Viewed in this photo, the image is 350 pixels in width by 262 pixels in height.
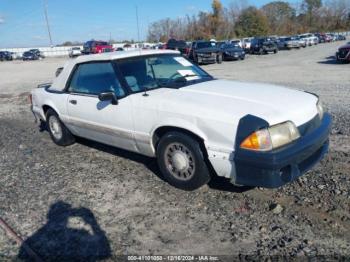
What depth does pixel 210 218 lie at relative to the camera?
3.56 metres

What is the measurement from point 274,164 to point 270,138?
252 millimetres

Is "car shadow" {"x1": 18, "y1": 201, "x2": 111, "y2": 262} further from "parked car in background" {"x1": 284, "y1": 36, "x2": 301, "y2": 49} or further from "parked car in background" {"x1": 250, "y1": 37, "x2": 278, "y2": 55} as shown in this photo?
"parked car in background" {"x1": 284, "y1": 36, "x2": 301, "y2": 49}

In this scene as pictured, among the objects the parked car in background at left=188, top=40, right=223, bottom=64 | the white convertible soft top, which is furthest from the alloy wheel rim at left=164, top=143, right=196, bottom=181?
the parked car in background at left=188, top=40, right=223, bottom=64

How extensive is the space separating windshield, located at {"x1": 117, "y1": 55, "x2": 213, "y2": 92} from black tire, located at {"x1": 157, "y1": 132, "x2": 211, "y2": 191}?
800 mm

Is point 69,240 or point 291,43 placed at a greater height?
point 69,240

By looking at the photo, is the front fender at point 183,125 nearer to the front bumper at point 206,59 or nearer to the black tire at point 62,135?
the black tire at point 62,135

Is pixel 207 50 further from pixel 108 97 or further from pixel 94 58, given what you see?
pixel 108 97

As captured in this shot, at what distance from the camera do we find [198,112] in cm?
372

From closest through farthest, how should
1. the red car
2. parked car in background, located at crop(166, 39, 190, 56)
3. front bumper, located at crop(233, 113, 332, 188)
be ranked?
front bumper, located at crop(233, 113, 332, 188) < the red car < parked car in background, located at crop(166, 39, 190, 56)

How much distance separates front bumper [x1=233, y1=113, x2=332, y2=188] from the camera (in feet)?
10.9

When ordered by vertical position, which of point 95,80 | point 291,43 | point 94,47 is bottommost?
point 291,43

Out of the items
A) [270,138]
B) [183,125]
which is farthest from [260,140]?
[183,125]

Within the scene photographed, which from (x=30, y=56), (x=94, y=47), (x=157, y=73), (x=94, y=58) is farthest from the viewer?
(x=30, y=56)

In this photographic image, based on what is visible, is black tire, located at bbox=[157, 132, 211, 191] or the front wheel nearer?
black tire, located at bbox=[157, 132, 211, 191]
